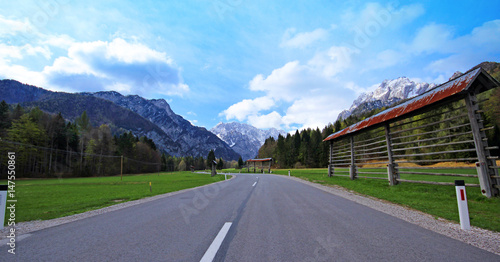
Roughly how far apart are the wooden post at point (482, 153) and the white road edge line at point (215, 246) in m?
9.30

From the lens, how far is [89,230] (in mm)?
4797

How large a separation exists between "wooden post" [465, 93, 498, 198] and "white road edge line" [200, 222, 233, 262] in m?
9.30

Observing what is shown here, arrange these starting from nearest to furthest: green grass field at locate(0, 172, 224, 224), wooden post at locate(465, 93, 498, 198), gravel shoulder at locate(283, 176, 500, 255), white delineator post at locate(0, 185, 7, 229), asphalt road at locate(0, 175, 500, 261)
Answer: asphalt road at locate(0, 175, 500, 261)
gravel shoulder at locate(283, 176, 500, 255)
white delineator post at locate(0, 185, 7, 229)
wooden post at locate(465, 93, 498, 198)
green grass field at locate(0, 172, 224, 224)

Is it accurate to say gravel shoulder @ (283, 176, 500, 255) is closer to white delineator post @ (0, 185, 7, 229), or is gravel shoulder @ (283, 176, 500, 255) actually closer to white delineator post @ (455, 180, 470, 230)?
white delineator post @ (455, 180, 470, 230)

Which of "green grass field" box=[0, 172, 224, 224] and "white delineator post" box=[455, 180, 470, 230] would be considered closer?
"white delineator post" box=[455, 180, 470, 230]

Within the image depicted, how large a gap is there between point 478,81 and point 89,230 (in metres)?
13.7

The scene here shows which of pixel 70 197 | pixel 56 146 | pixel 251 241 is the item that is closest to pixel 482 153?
pixel 251 241

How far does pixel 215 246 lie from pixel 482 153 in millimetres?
10092

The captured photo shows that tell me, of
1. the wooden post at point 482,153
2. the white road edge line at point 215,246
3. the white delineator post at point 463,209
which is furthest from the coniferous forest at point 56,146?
the wooden post at point 482,153

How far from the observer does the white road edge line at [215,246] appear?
9.52 feet

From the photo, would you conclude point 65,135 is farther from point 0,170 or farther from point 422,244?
point 422,244

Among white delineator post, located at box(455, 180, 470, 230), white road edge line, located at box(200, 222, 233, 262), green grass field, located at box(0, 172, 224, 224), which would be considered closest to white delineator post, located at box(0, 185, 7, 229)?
green grass field, located at box(0, 172, 224, 224)

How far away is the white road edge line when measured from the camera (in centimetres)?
290

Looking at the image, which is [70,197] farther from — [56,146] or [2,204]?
[56,146]
